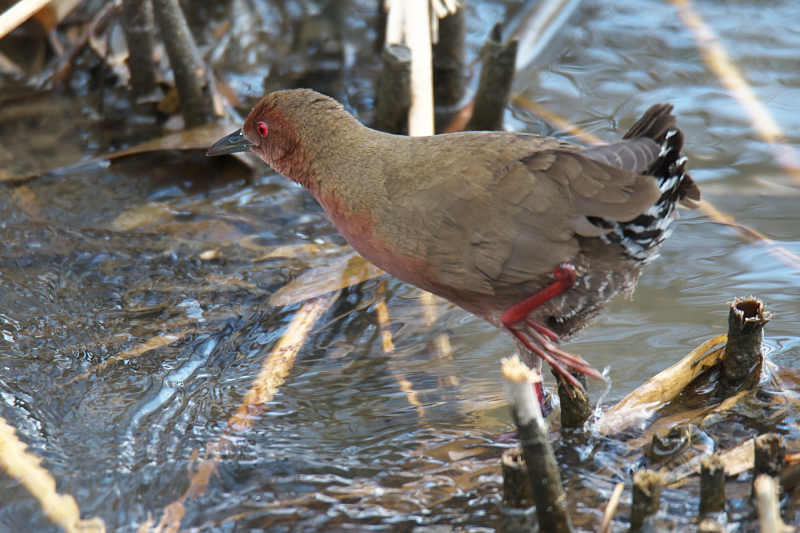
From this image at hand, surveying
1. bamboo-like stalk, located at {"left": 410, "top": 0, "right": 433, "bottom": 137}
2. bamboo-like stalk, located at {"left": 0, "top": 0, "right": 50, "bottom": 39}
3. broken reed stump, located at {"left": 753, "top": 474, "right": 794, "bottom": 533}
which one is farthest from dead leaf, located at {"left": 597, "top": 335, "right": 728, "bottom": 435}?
bamboo-like stalk, located at {"left": 0, "top": 0, "right": 50, "bottom": 39}

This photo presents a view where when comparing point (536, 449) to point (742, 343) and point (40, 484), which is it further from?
point (40, 484)

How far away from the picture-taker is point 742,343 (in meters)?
2.89

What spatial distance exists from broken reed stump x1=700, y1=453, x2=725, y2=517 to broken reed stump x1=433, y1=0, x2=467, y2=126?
387 centimetres

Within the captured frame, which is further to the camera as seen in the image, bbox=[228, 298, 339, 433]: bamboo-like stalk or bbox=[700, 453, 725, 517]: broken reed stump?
bbox=[228, 298, 339, 433]: bamboo-like stalk

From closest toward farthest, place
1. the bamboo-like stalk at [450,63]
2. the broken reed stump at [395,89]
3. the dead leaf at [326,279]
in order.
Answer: the dead leaf at [326,279] → the broken reed stump at [395,89] → the bamboo-like stalk at [450,63]

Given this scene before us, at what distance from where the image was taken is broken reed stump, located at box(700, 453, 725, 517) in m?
2.24

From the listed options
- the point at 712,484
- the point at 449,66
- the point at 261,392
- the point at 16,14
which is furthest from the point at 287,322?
the point at 449,66

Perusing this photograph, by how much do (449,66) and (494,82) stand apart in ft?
2.26

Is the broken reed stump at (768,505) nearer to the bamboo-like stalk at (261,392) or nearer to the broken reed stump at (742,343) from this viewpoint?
the broken reed stump at (742,343)

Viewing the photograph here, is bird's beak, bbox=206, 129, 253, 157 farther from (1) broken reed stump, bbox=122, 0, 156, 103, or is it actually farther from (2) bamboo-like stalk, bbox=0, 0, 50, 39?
(1) broken reed stump, bbox=122, 0, 156, 103

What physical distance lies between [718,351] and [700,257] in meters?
1.41

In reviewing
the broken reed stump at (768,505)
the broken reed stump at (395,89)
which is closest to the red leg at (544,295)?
the broken reed stump at (768,505)

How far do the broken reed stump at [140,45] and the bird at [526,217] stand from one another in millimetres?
2724

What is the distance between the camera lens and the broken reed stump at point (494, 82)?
504 centimetres
